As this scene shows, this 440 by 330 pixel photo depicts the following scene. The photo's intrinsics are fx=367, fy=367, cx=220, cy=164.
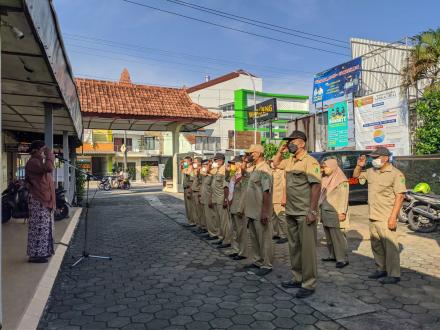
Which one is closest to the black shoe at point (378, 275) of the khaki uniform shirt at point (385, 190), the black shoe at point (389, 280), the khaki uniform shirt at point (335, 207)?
the black shoe at point (389, 280)

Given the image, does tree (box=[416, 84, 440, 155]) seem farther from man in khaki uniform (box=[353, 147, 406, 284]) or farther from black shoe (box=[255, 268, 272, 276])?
black shoe (box=[255, 268, 272, 276])

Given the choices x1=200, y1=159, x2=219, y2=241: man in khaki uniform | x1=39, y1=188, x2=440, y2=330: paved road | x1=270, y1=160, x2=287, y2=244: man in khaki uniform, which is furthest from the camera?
x1=200, y1=159, x2=219, y2=241: man in khaki uniform

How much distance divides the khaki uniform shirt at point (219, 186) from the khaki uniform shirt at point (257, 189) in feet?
5.16

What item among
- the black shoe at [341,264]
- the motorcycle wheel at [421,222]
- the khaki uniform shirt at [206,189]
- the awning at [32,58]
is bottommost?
the black shoe at [341,264]

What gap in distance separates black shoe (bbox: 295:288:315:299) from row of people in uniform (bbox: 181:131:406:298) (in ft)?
0.04

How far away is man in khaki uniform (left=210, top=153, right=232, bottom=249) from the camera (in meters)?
6.86

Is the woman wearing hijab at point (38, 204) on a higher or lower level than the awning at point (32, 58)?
lower

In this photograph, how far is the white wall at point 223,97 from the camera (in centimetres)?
4081

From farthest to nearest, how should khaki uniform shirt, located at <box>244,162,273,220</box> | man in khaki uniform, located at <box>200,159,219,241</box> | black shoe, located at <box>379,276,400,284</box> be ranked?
man in khaki uniform, located at <box>200,159,219,241</box>
khaki uniform shirt, located at <box>244,162,273,220</box>
black shoe, located at <box>379,276,400,284</box>

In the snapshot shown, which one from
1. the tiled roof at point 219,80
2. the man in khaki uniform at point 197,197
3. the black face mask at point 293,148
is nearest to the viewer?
the black face mask at point 293,148

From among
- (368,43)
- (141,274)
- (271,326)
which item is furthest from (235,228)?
(368,43)

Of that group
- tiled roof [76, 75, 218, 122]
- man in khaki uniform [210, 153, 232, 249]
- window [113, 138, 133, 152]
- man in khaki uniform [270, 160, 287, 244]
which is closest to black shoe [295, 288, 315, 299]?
man in khaki uniform [210, 153, 232, 249]

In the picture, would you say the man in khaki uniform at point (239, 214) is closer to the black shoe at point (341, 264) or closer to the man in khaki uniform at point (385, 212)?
the black shoe at point (341, 264)

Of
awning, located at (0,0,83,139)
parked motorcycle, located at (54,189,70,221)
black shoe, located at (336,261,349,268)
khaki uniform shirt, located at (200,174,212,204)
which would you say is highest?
awning, located at (0,0,83,139)
